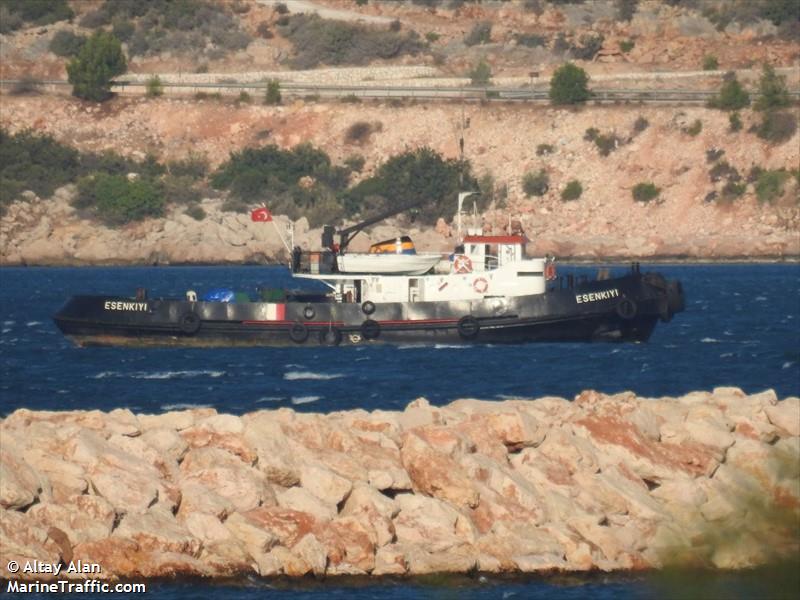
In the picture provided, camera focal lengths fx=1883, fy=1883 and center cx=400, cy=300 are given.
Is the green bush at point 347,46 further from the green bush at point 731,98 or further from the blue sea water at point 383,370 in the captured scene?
the blue sea water at point 383,370

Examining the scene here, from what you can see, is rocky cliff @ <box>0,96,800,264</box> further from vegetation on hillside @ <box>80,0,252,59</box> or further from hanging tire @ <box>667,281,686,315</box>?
hanging tire @ <box>667,281,686,315</box>

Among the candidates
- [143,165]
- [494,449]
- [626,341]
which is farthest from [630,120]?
[494,449]

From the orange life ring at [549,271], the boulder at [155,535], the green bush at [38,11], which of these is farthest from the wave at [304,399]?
the green bush at [38,11]

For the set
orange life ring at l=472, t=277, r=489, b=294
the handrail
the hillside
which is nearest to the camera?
orange life ring at l=472, t=277, r=489, b=294

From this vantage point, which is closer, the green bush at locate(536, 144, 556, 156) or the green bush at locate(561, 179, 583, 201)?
the green bush at locate(561, 179, 583, 201)

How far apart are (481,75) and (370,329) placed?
64122 mm

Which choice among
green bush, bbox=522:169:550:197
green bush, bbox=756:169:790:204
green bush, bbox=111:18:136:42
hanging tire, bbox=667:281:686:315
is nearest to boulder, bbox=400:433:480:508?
hanging tire, bbox=667:281:686:315

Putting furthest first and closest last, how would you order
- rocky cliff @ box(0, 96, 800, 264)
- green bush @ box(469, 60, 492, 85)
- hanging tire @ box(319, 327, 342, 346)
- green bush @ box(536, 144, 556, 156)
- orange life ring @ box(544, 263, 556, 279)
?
green bush @ box(469, 60, 492, 85) < green bush @ box(536, 144, 556, 156) < rocky cliff @ box(0, 96, 800, 264) < orange life ring @ box(544, 263, 556, 279) < hanging tire @ box(319, 327, 342, 346)

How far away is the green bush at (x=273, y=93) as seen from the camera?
10794 cm

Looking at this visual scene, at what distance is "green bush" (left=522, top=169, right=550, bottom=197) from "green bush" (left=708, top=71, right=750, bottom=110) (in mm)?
10663

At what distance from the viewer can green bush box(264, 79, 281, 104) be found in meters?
108

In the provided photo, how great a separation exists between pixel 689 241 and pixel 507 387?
57.5 meters

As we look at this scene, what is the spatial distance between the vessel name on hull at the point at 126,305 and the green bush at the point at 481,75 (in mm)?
63055

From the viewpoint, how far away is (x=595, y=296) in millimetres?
48844
